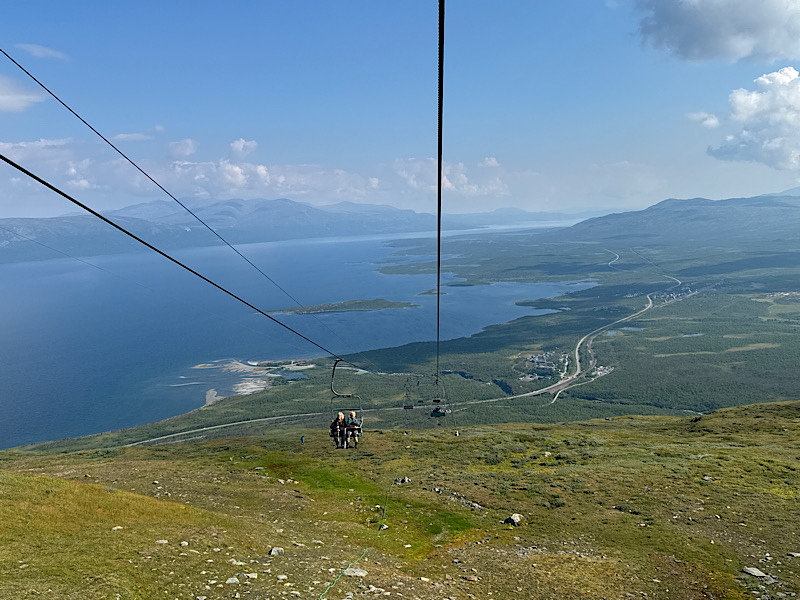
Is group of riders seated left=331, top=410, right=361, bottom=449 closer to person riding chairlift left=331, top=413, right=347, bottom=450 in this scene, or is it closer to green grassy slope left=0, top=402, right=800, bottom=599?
person riding chairlift left=331, top=413, right=347, bottom=450

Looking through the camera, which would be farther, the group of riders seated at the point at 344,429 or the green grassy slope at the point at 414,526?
the group of riders seated at the point at 344,429

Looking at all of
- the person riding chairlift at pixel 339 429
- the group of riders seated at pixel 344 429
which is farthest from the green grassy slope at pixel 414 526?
the group of riders seated at pixel 344 429

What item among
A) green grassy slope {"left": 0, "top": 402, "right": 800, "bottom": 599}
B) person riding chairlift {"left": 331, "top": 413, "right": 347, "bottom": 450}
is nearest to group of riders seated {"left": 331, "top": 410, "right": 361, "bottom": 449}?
person riding chairlift {"left": 331, "top": 413, "right": 347, "bottom": 450}

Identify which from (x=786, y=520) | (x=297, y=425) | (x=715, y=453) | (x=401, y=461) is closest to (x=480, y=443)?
(x=401, y=461)

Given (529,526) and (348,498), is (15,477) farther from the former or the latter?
(529,526)

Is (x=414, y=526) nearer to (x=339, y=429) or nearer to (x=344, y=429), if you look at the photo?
(x=339, y=429)

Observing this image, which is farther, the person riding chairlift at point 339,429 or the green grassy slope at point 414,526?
the person riding chairlift at point 339,429

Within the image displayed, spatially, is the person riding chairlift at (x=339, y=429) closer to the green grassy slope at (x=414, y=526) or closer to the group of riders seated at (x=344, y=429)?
the group of riders seated at (x=344, y=429)

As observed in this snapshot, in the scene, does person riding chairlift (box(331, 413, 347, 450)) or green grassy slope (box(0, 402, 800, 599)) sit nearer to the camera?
green grassy slope (box(0, 402, 800, 599))

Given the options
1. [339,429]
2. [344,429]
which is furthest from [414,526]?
[344,429]

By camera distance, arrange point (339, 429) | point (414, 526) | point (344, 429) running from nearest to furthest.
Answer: point (414, 526), point (339, 429), point (344, 429)

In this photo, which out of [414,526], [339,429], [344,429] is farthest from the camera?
[344,429]
